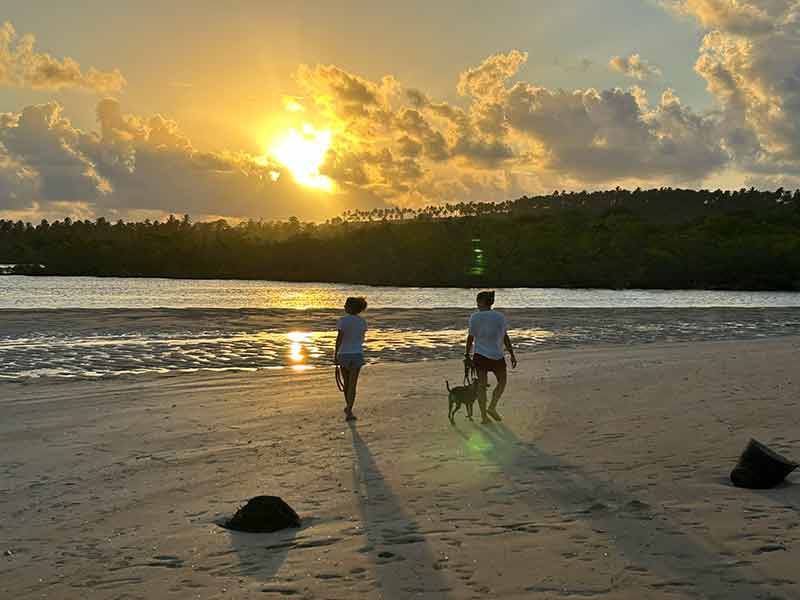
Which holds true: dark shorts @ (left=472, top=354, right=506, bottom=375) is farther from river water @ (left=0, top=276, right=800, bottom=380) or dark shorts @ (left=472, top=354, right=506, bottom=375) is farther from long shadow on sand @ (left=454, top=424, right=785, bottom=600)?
river water @ (left=0, top=276, right=800, bottom=380)

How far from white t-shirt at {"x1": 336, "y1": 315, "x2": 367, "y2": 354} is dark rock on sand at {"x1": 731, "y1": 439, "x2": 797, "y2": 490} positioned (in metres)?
6.24

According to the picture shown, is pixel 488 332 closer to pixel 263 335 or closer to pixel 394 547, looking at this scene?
pixel 394 547

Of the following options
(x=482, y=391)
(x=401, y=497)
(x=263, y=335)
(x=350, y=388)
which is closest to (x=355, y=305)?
(x=350, y=388)

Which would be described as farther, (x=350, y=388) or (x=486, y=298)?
(x=350, y=388)

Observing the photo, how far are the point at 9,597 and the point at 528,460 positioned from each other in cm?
596

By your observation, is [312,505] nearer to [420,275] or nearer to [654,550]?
[654,550]

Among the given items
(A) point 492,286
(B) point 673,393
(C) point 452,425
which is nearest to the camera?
(C) point 452,425

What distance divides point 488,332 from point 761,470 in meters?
4.96

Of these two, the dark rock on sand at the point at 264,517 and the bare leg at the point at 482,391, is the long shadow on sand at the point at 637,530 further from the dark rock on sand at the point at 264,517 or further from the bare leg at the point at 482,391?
the dark rock on sand at the point at 264,517

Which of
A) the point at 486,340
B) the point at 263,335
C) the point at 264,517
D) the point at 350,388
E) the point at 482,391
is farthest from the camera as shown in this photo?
the point at 263,335

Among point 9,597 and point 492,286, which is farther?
point 492,286

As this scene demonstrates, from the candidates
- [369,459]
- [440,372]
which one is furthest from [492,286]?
[369,459]

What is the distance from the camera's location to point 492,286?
550 ft

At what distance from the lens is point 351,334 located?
522 inches
